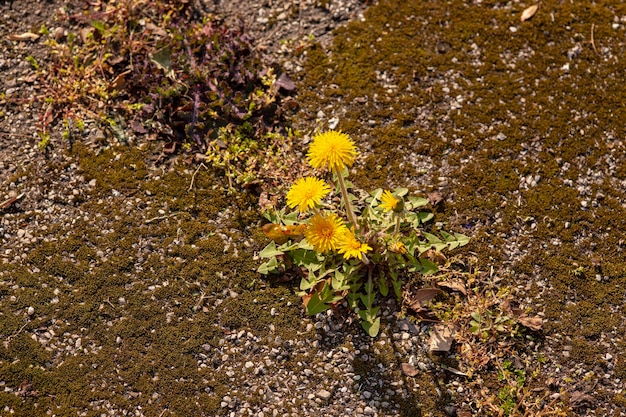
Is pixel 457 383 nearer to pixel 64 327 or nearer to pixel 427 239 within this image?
pixel 427 239

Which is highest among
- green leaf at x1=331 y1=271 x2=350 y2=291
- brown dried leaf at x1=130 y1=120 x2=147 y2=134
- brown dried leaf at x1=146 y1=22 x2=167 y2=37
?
brown dried leaf at x1=146 y1=22 x2=167 y2=37

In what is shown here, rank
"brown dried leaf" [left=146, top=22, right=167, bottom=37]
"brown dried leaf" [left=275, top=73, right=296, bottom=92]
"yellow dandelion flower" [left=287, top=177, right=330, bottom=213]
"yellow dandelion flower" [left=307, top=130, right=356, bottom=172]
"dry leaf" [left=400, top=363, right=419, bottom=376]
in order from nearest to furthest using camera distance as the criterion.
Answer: "yellow dandelion flower" [left=307, top=130, right=356, bottom=172], "yellow dandelion flower" [left=287, top=177, right=330, bottom=213], "dry leaf" [left=400, top=363, right=419, bottom=376], "brown dried leaf" [left=275, top=73, right=296, bottom=92], "brown dried leaf" [left=146, top=22, right=167, bottom=37]

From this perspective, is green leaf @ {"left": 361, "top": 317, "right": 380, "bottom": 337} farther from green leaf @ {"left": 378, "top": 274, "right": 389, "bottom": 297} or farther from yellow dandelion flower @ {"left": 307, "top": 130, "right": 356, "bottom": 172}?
yellow dandelion flower @ {"left": 307, "top": 130, "right": 356, "bottom": 172}

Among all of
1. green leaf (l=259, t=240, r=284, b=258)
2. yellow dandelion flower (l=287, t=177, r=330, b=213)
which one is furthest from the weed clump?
yellow dandelion flower (l=287, t=177, r=330, b=213)

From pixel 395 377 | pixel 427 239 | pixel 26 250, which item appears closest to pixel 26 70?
pixel 26 250

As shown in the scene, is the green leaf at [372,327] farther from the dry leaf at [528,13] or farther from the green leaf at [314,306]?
the dry leaf at [528,13]

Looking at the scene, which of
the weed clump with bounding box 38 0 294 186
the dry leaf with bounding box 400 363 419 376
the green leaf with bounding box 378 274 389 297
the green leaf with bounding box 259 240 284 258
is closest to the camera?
the dry leaf with bounding box 400 363 419 376

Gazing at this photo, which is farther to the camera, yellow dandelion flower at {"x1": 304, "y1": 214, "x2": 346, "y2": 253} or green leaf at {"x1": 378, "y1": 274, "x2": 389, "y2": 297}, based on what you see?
green leaf at {"x1": 378, "y1": 274, "x2": 389, "y2": 297}

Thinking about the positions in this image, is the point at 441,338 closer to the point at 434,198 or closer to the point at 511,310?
the point at 511,310
